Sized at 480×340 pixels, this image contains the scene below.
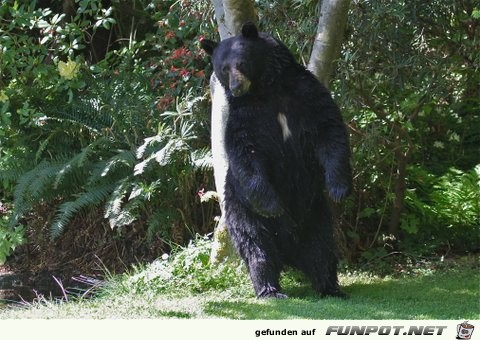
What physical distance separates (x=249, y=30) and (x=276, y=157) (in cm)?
114

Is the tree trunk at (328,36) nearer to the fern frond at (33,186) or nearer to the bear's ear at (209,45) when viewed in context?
the bear's ear at (209,45)

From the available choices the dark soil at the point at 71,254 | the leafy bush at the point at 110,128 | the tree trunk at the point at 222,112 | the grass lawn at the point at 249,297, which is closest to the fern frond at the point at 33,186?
the leafy bush at the point at 110,128

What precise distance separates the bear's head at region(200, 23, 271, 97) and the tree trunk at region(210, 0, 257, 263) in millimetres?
610

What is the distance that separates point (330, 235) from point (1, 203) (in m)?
6.28

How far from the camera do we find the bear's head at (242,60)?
6.55m

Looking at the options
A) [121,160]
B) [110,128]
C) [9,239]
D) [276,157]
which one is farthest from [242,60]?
[9,239]

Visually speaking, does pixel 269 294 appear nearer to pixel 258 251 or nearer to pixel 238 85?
pixel 258 251

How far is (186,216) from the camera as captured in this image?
9.72m

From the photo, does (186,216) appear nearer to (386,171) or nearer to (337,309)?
(386,171)

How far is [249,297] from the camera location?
6.98 m

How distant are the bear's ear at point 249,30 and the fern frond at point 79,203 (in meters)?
3.67

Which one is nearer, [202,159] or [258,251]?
[258,251]

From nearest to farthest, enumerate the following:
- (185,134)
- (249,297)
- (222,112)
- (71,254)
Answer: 1. (249,297)
2. (222,112)
3. (185,134)
4. (71,254)

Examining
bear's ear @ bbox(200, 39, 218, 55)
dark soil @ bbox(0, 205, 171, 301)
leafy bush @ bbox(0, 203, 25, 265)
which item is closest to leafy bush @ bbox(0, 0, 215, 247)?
leafy bush @ bbox(0, 203, 25, 265)
